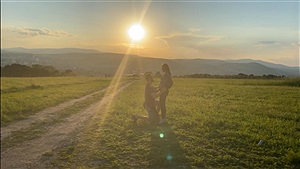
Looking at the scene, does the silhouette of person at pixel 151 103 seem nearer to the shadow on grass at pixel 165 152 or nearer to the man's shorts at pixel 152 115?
the man's shorts at pixel 152 115

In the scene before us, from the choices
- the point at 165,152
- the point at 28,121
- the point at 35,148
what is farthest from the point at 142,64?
the point at 28,121

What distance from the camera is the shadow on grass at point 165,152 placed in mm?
9750

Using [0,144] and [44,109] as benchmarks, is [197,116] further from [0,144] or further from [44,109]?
[44,109]

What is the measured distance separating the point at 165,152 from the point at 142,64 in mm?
7335

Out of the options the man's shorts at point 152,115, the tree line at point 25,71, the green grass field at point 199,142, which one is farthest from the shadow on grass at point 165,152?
the tree line at point 25,71

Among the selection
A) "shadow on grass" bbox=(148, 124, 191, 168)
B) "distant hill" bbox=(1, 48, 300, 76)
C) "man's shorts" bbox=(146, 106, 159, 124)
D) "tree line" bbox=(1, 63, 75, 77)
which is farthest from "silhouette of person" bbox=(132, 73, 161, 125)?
"tree line" bbox=(1, 63, 75, 77)

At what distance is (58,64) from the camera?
22.2ft

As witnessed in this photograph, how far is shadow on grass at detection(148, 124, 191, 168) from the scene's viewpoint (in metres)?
9.75

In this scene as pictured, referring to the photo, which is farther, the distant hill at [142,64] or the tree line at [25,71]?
the tree line at [25,71]

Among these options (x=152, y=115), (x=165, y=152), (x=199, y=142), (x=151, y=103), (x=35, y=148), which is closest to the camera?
(x=165, y=152)

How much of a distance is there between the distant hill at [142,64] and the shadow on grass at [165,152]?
4604 millimetres

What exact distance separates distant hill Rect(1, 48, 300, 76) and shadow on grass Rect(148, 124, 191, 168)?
→ 460cm

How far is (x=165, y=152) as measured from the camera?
433 inches

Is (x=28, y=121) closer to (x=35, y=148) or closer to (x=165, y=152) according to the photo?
(x=35, y=148)
